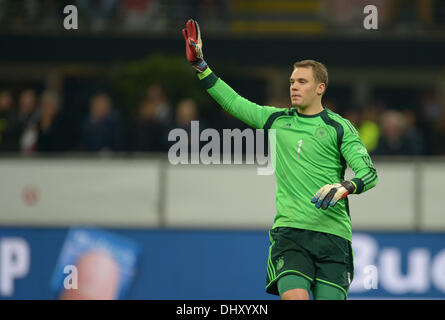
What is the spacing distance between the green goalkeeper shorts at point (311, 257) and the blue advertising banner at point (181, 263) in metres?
4.86

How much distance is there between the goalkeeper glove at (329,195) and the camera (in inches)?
262

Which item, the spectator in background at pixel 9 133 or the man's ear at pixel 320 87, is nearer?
the man's ear at pixel 320 87

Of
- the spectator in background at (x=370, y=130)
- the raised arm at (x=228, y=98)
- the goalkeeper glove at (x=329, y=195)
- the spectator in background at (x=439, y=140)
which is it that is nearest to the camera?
the goalkeeper glove at (x=329, y=195)

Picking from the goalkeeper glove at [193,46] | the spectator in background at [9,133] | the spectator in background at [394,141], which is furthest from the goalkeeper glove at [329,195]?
the spectator in background at [9,133]

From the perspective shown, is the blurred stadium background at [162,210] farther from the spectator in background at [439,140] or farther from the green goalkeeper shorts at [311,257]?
the green goalkeeper shorts at [311,257]

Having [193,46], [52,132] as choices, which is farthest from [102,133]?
[193,46]

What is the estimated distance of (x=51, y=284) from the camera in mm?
12234

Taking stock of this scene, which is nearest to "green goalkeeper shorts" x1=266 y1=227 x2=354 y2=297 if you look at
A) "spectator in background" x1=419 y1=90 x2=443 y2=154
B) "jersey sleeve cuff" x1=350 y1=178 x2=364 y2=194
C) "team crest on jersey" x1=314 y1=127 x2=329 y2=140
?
"jersey sleeve cuff" x1=350 y1=178 x2=364 y2=194

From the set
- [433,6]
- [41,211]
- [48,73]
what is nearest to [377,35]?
[433,6]

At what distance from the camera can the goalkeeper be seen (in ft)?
23.6

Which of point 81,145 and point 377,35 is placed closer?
point 81,145
